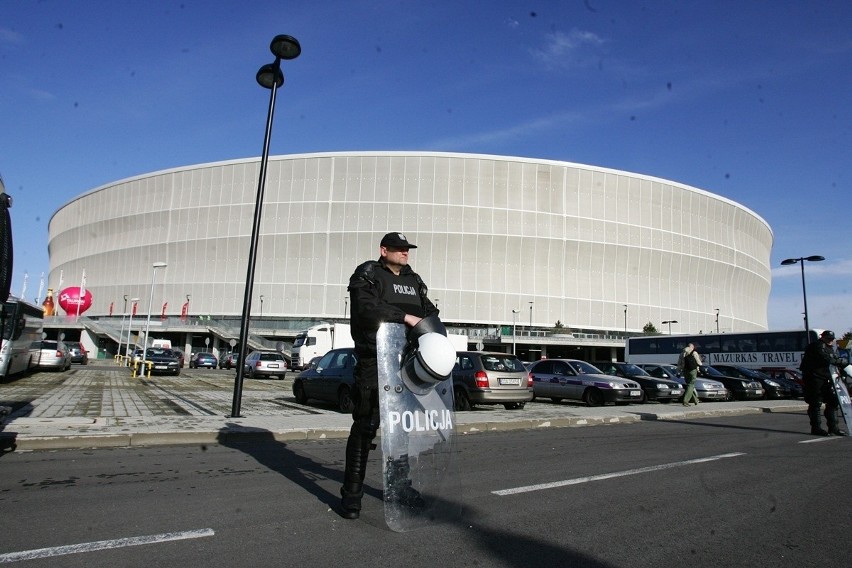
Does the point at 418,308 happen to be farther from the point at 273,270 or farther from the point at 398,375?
the point at 273,270

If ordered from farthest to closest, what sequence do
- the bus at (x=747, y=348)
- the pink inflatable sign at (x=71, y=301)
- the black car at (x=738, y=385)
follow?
the pink inflatable sign at (x=71, y=301) < the bus at (x=747, y=348) < the black car at (x=738, y=385)

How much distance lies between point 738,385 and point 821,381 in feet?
48.5

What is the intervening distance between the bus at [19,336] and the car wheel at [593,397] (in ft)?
47.2

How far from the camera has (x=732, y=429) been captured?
11.6 metres

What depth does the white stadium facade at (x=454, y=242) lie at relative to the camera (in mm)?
78062

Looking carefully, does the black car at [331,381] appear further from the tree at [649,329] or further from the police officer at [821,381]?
the tree at [649,329]

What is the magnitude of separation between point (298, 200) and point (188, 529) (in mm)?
79927

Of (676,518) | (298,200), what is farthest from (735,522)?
(298,200)

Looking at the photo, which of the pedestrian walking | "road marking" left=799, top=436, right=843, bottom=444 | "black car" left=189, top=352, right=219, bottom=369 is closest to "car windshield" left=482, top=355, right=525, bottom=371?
the pedestrian walking

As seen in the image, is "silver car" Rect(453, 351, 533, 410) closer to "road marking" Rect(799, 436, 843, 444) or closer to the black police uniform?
the black police uniform

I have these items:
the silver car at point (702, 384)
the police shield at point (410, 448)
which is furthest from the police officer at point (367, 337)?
the silver car at point (702, 384)

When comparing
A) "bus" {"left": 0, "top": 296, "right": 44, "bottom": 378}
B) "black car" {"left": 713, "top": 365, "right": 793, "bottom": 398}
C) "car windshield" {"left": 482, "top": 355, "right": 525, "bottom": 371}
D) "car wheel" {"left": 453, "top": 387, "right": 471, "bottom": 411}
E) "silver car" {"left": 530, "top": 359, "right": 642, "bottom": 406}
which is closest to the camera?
"bus" {"left": 0, "top": 296, "right": 44, "bottom": 378}

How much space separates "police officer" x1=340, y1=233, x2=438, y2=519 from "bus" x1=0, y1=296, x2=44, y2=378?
397 cm

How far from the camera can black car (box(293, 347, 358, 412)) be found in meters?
12.9
